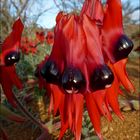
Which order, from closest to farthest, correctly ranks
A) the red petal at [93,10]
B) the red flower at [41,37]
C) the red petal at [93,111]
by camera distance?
1. the red petal at [93,111]
2. the red petal at [93,10]
3. the red flower at [41,37]

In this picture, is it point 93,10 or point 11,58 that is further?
point 11,58

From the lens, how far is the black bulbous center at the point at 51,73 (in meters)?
1.08

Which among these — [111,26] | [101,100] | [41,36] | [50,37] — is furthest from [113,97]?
[41,36]

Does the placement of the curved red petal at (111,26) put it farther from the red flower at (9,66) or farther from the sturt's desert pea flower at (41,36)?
the sturt's desert pea flower at (41,36)

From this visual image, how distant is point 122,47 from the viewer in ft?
3.67

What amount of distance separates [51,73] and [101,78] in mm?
123

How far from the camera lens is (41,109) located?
3941 mm

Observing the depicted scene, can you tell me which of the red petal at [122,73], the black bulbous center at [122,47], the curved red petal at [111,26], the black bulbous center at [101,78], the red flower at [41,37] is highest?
the curved red petal at [111,26]

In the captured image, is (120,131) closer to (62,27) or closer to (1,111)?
(1,111)

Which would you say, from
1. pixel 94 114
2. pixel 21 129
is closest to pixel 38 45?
pixel 21 129

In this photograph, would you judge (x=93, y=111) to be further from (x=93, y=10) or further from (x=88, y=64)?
(x=93, y=10)

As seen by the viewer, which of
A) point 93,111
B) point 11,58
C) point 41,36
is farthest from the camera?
point 41,36

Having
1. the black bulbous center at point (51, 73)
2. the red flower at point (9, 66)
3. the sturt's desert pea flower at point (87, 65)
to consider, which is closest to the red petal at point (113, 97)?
the sturt's desert pea flower at point (87, 65)

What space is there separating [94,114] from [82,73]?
99mm
